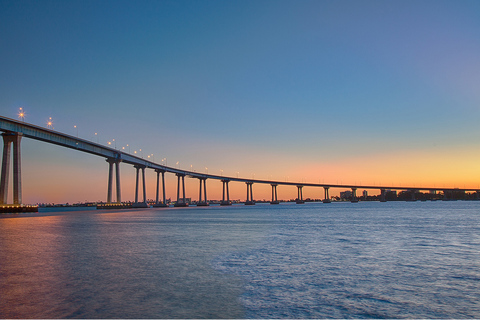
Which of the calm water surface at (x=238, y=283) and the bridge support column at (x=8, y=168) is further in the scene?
the bridge support column at (x=8, y=168)

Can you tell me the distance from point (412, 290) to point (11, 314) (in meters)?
10.3

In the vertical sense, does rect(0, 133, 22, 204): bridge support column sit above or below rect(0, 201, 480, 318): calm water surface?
above

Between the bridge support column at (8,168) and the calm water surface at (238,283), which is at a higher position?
the bridge support column at (8,168)

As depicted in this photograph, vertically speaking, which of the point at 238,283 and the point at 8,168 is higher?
the point at 8,168

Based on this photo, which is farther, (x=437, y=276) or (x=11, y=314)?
(x=437, y=276)

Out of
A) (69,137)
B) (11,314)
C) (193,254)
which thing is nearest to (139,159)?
(69,137)

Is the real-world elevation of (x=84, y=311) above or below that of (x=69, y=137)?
below

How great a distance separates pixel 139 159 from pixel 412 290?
13897 cm

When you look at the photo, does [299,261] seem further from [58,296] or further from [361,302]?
[58,296]

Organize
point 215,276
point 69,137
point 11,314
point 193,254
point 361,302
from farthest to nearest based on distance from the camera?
point 69,137, point 193,254, point 215,276, point 361,302, point 11,314

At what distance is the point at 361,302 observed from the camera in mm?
8898

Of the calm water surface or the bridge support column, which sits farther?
the bridge support column

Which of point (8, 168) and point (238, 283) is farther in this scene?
point (8, 168)

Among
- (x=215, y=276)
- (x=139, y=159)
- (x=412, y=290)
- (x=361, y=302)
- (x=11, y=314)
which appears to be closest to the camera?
(x=11, y=314)
